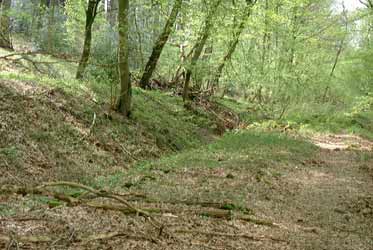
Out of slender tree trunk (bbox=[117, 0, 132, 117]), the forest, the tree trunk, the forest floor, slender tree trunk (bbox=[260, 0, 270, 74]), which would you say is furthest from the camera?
Result: slender tree trunk (bbox=[260, 0, 270, 74])

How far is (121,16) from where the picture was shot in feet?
42.8

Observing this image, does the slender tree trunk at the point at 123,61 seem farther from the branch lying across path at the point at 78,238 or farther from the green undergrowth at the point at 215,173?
the branch lying across path at the point at 78,238

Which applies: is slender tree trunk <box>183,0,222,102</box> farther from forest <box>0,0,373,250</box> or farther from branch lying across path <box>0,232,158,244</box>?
branch lying across path <box>0,232,158,244</box>

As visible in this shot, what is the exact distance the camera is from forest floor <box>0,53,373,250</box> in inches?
203

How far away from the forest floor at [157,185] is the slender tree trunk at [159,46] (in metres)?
2.64

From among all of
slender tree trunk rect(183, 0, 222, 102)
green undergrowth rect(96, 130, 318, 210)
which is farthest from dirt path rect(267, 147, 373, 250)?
slender tree trunk rect(183, 0, 222, 102)

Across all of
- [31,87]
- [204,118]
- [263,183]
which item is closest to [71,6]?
[204,118]

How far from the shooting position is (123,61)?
13.3 meters

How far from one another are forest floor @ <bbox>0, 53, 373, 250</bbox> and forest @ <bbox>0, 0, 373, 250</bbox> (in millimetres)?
34

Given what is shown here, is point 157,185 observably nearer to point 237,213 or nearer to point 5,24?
point 237,213

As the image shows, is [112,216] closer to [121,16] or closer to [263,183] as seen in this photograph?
[263,183]

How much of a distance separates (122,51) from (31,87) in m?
2.77

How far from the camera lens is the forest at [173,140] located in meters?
5.54

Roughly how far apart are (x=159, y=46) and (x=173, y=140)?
5269 mm
